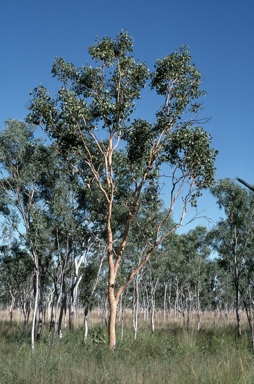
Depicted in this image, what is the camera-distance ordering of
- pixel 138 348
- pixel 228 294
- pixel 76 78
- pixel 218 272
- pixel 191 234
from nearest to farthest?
pixel 138 348 < pixel 76 78 < pixel 191 234 < pixel 218 272 < pixel 228 294

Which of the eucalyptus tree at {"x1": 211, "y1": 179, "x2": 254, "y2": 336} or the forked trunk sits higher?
the eucalyptus tree at {"x1": 211, "y1": 179, "x2": 254, "y2": 336}

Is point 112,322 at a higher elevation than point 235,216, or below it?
below

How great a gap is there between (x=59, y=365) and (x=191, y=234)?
3852 cm

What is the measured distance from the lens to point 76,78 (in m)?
18.5

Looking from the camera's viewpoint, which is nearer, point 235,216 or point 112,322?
point 112,322

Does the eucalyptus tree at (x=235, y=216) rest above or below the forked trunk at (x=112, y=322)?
above

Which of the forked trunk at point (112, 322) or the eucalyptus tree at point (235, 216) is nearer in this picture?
the forked trunk at point (112, 322)

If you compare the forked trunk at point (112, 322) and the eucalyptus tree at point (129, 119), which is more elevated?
the eucalyptus tree at point (129, 119)

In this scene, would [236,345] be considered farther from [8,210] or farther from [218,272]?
[218,272]

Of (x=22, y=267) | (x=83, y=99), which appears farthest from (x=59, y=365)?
(x=22, y=267)

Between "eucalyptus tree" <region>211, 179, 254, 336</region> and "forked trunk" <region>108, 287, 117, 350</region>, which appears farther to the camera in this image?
"eucalyptus tree" <region>211, 179, 254, 336</region>

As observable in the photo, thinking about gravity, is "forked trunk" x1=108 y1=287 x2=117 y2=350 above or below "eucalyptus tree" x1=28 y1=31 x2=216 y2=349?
below

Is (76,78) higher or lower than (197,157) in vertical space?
higher

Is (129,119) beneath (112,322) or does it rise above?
above
